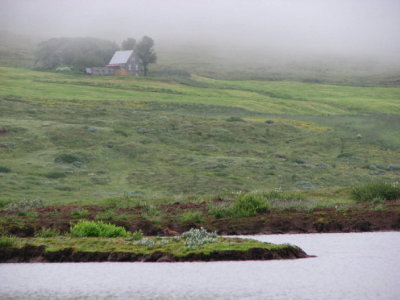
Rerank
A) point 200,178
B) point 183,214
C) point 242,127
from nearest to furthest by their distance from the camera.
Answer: point 183,214 < point 200,178 < point 242,127

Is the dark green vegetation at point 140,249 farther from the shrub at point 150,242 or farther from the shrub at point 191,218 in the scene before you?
the shrub at point 191,218

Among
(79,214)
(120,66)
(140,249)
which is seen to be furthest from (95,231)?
(120,66)

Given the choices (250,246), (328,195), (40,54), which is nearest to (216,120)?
(328,195)

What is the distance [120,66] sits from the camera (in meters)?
123

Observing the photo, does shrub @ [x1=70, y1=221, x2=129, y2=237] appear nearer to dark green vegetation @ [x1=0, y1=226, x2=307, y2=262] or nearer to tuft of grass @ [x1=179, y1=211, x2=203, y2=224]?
dark green vegetation @ [x1=0, y1=226, x2=307, y2=262]

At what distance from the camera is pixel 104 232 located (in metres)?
18.2

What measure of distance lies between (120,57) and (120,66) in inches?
160

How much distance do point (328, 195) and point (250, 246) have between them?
14.6 meters

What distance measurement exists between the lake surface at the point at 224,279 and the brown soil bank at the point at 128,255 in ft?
1.32

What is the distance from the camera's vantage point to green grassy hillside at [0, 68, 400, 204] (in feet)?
116

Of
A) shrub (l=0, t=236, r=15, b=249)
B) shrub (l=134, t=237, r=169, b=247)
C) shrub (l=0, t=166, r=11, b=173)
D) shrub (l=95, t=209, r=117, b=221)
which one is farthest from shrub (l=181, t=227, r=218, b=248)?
shrub (l=0, t=166, r=11, b=173)

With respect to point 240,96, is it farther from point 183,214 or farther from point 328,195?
point 183,214

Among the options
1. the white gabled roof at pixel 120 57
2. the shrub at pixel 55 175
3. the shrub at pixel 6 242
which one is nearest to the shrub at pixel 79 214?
the shrub at pixel 6 242

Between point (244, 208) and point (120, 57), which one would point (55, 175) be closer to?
point (244, 208)
